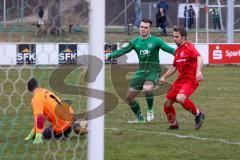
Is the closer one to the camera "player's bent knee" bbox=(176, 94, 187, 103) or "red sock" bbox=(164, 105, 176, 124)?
"player's bent knee" bbox=(176, 94, 187, 103)

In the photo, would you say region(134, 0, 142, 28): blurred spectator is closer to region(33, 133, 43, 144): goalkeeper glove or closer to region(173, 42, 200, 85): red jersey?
region(173, 42, 200, 85): red jersey

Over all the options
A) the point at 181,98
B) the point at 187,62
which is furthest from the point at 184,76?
the point at 181,98

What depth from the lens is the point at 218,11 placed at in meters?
37.3

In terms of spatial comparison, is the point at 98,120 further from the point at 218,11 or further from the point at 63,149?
the point at 218,11

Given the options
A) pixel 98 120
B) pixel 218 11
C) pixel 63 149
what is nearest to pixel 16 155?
pixel 63 149

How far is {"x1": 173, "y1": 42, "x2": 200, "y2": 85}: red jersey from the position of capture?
11.1 meters

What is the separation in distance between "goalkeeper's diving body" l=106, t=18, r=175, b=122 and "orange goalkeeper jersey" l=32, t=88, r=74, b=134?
2.61 meters

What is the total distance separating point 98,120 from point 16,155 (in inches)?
124

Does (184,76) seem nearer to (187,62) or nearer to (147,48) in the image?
(187,62)

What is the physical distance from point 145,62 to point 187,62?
51.0 inches

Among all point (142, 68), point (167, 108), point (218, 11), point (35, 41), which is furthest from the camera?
point (218, 11)

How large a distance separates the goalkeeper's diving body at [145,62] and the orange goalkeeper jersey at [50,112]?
261cm

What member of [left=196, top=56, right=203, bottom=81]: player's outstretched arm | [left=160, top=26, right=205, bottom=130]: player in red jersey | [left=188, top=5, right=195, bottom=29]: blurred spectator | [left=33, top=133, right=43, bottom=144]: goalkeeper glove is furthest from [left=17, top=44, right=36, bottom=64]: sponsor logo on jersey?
[left=188, top=5, right=195, bottom=29]: blurred spectator

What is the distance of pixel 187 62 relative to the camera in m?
11.2
